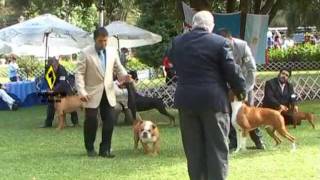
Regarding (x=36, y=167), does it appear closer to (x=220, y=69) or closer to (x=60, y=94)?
(x=220, y=69)

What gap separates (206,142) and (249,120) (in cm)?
346

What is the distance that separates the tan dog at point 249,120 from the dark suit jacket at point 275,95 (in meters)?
3.08

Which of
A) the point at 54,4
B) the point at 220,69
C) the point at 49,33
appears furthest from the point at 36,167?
the point at 54,4

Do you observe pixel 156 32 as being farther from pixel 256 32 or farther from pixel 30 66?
pixel 256 32

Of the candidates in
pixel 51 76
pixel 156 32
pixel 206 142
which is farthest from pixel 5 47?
pixel 156 32

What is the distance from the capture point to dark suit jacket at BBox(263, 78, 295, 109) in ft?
42.5

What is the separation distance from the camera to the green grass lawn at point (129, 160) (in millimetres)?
8156

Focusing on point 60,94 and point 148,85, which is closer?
point 60,94

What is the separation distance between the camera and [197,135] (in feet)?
20.3

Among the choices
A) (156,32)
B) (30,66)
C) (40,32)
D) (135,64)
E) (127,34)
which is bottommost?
A: (135,64)

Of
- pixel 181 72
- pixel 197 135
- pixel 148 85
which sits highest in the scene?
pixel 181 72

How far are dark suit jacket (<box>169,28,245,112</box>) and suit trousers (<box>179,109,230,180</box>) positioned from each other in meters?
0.10

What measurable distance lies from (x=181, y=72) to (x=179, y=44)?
0.27m

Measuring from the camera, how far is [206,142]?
20.2 feet
